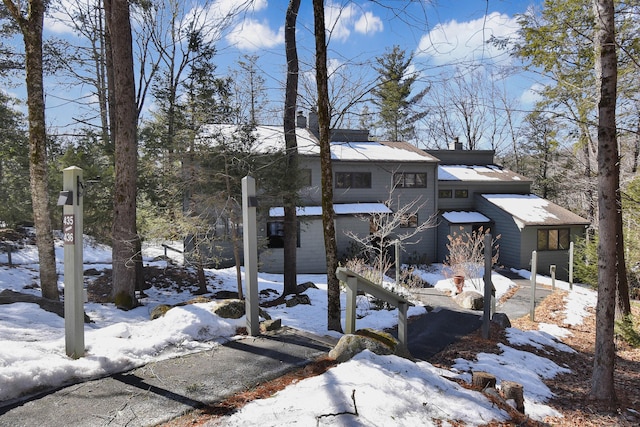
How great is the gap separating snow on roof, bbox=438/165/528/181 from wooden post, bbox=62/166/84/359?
64.9 ft

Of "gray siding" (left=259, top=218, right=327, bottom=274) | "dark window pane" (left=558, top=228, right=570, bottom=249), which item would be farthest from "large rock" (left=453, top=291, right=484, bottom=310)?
"dark window pane" (left=558, top=228, right=570, bottom=249)

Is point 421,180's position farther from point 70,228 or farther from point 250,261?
point 70,228

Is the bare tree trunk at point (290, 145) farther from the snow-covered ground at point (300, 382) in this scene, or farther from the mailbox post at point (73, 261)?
the mailbox post at point (73, 261)

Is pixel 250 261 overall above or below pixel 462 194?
below

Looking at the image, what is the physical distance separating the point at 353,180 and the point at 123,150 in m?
12.4

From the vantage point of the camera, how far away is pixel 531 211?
66.2ft

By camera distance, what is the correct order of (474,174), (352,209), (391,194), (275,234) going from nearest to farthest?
(275,234) → (352,209) → (391,194) → (474,174)

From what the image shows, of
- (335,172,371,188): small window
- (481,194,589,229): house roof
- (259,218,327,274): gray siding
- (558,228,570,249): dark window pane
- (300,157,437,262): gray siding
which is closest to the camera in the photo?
(259,218,327,274): gray siding

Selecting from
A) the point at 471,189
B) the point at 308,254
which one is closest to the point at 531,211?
the point at 471,189

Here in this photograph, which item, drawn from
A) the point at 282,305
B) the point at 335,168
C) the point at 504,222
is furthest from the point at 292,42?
the point at 504,222

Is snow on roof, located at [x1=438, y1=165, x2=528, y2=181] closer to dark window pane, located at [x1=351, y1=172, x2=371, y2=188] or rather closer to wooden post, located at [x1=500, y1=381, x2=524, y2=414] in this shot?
dark window pane, located at [x1=351, y1=172, x2=371, y2=188]

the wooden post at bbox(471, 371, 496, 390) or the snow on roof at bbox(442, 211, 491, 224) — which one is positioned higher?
the snow on roof at bbox(442, 211, 491, 224)

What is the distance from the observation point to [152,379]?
402 cm

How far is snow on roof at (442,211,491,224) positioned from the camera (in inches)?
796
